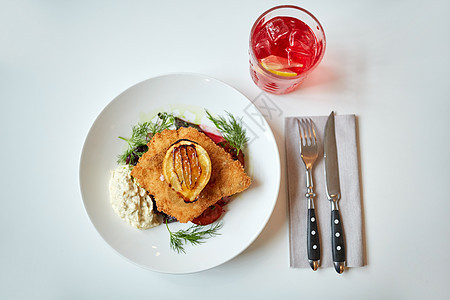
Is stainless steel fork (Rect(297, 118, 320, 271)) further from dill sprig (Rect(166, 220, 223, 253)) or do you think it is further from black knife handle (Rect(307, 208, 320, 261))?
dill sprig (Rect(166, 220, 223, 253))

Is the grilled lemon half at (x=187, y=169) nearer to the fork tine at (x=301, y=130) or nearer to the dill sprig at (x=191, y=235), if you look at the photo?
the dill sprig at (x=191, y=235)

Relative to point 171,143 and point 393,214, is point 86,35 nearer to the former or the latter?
point 171,143

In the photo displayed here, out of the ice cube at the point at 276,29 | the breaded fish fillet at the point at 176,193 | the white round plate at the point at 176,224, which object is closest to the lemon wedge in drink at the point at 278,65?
the ice cube at the point at 276,29

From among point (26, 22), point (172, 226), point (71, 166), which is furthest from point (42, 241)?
point (26, 22)

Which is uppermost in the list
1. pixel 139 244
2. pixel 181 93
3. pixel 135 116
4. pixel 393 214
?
pixel 181 93

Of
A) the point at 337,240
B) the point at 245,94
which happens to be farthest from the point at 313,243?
the point at 245,94

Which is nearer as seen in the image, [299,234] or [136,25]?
[299,234]

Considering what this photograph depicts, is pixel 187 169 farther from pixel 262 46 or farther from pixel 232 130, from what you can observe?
pixel 262 46
